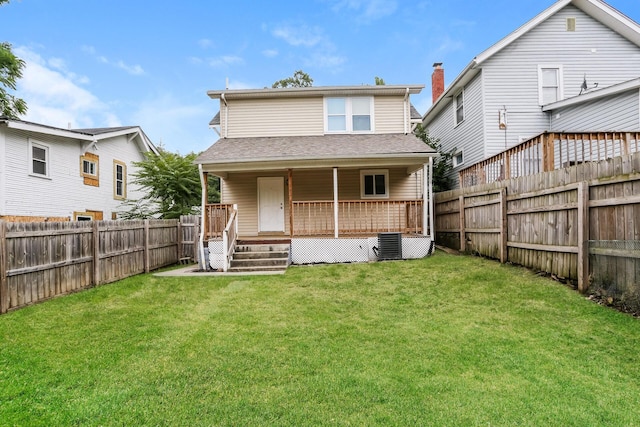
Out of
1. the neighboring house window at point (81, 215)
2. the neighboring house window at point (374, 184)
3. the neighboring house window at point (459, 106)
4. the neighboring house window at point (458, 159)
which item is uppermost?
the neighboring house window at point (459, 106)

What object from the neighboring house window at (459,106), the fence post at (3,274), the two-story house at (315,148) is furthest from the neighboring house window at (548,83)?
the fence post at (3,274)

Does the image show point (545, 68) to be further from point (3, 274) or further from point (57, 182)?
point (57, 182)

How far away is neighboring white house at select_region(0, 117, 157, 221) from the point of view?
12.1 meters

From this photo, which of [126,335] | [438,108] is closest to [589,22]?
[438,108]

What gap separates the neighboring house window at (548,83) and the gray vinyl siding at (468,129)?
234cm

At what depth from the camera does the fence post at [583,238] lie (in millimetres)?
5535

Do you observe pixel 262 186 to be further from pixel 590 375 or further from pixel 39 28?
pixel 39 28

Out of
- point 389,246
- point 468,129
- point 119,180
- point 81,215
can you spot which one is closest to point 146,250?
point 389,246

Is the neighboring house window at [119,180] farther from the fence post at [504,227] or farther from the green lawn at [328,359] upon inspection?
the fence post at [504,227]

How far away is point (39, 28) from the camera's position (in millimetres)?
20703

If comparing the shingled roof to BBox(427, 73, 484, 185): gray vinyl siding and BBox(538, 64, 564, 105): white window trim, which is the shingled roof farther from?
BBox(538, 64, 564, 105): white window trim

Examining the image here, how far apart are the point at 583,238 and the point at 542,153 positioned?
2.84 meters

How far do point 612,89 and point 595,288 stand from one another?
9.39 metres

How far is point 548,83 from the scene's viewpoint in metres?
13.3
